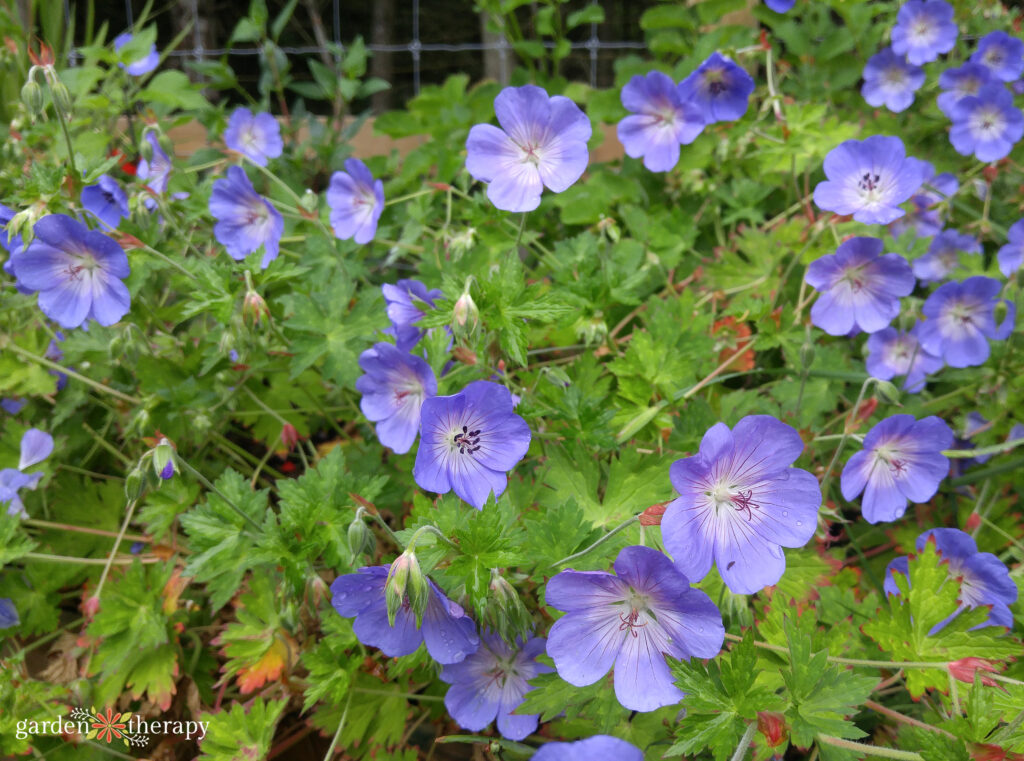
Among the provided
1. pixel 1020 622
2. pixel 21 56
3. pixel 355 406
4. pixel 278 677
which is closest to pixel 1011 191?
pixel 1020 622

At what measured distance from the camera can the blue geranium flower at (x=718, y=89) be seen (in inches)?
66.3

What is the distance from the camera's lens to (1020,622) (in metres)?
1.16

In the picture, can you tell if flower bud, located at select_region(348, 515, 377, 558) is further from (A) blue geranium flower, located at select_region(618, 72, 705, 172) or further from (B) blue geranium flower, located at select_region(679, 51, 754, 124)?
(B) blue geranium flower, located at select_region(679, 51, 754, 124)

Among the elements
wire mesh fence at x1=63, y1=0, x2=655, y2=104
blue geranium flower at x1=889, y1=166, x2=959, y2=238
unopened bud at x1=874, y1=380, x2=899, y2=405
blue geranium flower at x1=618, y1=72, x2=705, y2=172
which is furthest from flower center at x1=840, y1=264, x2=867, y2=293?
wire mesh fence at x1=63, y1=0, x2=655, y2=104

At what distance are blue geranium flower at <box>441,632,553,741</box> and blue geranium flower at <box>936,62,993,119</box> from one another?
1.98 metres

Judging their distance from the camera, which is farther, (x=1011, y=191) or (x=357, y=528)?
(x=1011, y=191)

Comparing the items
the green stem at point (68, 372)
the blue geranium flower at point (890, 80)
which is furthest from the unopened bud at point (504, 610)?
the blue geranium flower at point (890, 80)

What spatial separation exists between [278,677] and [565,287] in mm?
908

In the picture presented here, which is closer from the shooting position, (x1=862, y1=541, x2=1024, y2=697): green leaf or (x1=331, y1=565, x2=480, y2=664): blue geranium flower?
(x1=331, y1=565, x2=480, y2=664): blue geranium flower

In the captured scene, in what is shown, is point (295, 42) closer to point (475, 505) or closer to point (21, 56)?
point (21, 56)

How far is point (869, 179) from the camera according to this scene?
1.42 m

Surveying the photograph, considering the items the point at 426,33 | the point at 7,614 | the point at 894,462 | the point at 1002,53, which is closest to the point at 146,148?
the point at 7,614

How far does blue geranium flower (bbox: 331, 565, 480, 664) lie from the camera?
92cm

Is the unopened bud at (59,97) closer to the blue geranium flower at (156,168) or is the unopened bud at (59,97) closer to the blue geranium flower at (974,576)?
the blue geranium flower at (156,168)
